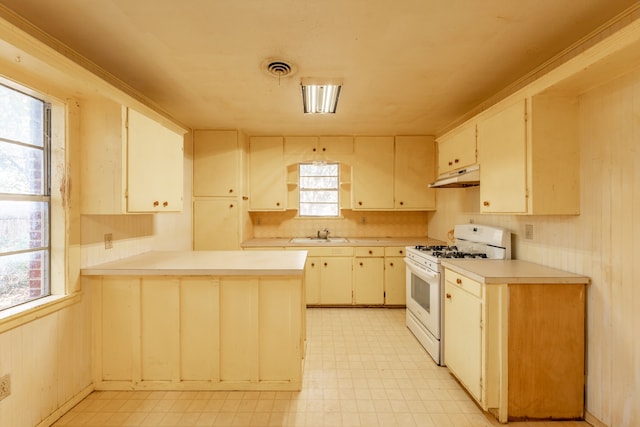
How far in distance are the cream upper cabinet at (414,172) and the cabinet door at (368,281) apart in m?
0.92

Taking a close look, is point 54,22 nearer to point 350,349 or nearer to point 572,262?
point 350,349

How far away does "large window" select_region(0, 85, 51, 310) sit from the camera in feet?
5.36

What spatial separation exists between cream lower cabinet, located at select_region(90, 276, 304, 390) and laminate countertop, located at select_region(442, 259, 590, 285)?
1.23 m

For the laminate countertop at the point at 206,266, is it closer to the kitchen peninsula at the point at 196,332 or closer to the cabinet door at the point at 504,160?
the kitchen peninsula at the point at 196,332

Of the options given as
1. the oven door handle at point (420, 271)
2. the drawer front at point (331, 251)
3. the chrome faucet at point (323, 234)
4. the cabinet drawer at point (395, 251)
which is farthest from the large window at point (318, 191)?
the oven door handle at point (420, 271)

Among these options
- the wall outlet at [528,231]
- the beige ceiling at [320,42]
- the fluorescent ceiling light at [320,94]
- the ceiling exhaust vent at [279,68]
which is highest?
the beige ceiling at [320,42]

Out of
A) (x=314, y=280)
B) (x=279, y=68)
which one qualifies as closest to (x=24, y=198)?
(x=279, y=68)

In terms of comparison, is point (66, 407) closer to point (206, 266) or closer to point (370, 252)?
point (206, 266)

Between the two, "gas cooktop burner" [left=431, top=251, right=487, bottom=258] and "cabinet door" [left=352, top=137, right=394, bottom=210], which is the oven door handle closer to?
"gas cooktop burner" [left=431, top=251, right=487, bottom=258]

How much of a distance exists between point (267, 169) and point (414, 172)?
2.13 metres

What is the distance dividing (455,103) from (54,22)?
321cm

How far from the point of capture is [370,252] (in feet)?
12.7

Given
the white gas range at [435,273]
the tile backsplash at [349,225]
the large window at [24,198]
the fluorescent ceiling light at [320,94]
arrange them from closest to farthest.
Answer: the large window at [24,198], the fluorescent ceiling light at [320,94], the white gas range at [435,273], the tile backsplash at [349,225]

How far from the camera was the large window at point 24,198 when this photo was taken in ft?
5.36
